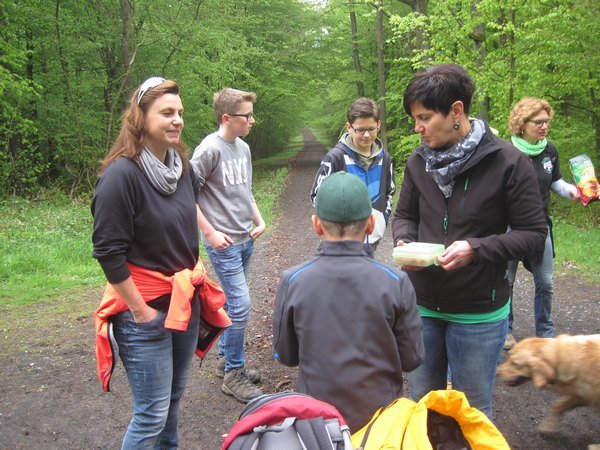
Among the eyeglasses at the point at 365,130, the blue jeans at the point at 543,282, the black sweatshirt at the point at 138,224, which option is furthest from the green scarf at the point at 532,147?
the black sweatshirt at the point at 138,224

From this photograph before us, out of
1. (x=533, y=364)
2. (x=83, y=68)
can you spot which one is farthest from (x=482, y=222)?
(x=83, y=68)

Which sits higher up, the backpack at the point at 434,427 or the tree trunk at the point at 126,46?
the tree trunk at the point at 126,46

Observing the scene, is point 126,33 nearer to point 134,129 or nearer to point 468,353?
point 134,129

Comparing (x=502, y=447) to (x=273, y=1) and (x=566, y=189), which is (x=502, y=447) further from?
(x=273, y=1)

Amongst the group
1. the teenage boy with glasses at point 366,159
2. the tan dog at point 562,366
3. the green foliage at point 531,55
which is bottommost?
the tan dog at point 562,366

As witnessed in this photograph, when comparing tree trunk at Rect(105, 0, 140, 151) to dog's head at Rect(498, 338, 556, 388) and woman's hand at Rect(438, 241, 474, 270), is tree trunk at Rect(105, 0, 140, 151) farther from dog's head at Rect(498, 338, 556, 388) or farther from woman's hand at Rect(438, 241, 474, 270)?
woman's hand at Rect(438, 241, 474, 270)

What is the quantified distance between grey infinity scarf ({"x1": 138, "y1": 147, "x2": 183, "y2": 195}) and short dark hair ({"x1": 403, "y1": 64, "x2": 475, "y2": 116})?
4.22 feet

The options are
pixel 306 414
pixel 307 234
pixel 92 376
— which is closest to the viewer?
pixel 306 414

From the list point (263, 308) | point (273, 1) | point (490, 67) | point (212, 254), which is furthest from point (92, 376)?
point (273, 1)

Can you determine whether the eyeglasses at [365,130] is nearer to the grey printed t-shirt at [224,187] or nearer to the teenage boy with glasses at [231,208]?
the teenage boy with glasses at [231,208]

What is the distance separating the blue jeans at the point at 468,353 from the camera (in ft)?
8.10

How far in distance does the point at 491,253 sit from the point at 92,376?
4.12 metres

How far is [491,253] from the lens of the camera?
2252 millimetres

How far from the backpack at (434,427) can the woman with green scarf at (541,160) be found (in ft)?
9.26
